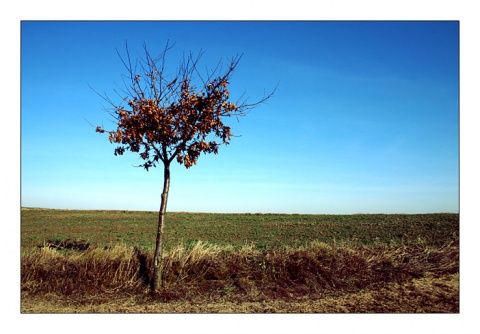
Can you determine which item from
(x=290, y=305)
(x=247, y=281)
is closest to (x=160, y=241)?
(x=247, y=281)

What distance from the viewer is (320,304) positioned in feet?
22.1

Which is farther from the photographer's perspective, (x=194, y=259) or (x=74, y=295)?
(x=194, y=259)

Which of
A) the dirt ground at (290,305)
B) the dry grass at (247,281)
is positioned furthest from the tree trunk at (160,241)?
the dirt ground at (290,305)

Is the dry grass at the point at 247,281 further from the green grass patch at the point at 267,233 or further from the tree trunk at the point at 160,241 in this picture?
the green grass patch at the point at 267,233

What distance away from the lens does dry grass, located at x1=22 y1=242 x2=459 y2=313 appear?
266 inches

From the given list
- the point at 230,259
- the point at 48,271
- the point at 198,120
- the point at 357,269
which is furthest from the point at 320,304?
the point at 48,271

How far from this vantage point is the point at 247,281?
761cm

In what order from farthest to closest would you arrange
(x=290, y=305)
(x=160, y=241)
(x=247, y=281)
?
A: 1. (x=247, y=281)
2. (x=160, y=241)
3. (x=290, y=305)

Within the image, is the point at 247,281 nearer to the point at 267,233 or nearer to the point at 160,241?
the point at 160,241

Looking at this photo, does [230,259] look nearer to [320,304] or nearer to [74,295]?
[320,304]

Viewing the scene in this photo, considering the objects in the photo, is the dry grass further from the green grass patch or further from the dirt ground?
the green grass patch

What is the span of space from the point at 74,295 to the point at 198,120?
4.23m

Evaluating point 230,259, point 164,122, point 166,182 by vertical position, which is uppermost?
point 164,122

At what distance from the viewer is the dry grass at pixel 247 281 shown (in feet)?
22.2
